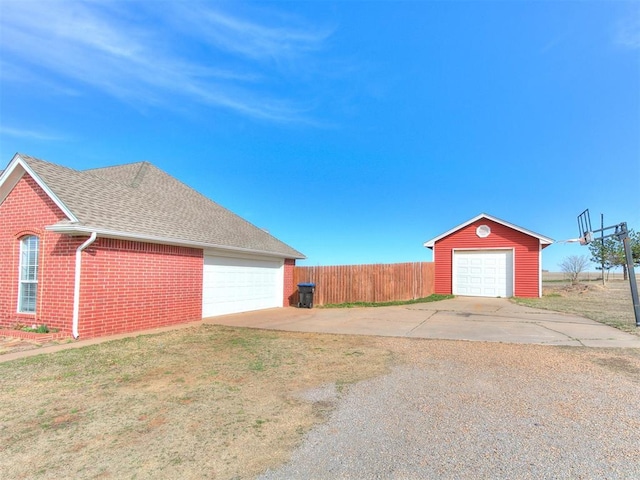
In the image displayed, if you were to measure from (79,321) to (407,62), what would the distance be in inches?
551

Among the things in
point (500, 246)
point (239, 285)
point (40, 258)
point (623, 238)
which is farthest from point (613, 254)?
point (40, 258)

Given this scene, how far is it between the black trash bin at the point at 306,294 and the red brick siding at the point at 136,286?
586cm

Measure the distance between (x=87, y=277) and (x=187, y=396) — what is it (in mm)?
5304

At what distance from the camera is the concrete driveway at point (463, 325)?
8234 millimetres

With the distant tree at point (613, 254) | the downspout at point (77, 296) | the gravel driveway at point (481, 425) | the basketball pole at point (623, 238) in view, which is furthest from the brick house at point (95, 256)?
the distant tree at point (613, 254)

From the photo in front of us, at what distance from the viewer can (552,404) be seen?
4117 mm

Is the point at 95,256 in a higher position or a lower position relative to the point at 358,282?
higher

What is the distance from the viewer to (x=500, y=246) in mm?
20062

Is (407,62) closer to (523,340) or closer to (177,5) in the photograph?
(177,5)

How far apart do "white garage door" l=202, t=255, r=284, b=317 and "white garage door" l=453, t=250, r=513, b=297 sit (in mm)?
10746

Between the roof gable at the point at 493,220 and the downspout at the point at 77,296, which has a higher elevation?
the roof gable at the point at 493,220

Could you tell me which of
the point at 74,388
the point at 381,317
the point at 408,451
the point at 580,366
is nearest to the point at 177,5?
the point at 74,388

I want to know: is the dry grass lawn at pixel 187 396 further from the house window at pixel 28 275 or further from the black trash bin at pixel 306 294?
the black trash bin at pixel 306 294

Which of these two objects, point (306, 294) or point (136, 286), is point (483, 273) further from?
point (136, 286)
